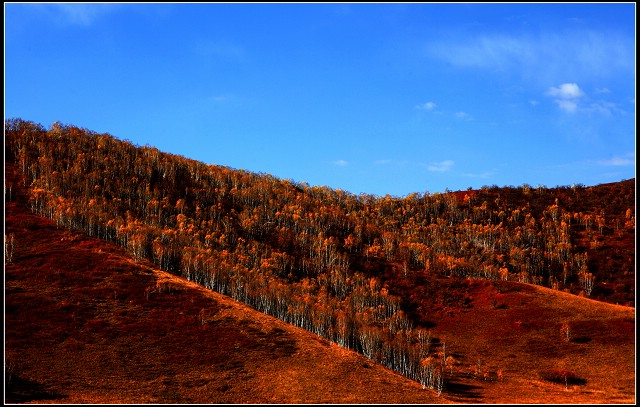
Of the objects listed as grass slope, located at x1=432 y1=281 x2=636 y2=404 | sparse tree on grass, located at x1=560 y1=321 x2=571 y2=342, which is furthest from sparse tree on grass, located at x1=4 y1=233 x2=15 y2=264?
sparse tree on grass, located at x1=560 y1=321 x2=571 y2=342

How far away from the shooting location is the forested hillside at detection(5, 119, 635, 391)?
90812 millimetres

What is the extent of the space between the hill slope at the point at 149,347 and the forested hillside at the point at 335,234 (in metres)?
8.30

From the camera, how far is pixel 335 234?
145 meters

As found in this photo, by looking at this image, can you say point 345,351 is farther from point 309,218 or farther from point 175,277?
point 309,218

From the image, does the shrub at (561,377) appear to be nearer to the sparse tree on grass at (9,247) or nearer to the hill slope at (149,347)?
the hill slope at (149,347)

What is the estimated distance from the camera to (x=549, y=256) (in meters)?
131

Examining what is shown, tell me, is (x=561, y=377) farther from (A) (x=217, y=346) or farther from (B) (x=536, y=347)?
(A) (x=217, y=346)

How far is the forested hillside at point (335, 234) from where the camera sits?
9081 centimetres

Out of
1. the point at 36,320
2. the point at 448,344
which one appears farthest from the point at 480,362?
the point at 36,320

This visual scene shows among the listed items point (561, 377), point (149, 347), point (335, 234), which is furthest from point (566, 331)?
point (335, 234)

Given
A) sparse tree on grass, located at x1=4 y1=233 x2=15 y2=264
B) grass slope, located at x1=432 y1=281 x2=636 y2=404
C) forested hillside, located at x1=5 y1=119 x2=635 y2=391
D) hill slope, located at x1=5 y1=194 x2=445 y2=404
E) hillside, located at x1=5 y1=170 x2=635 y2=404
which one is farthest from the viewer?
forested hillside, located at x1=5 y1=119 x2=635 y2=391

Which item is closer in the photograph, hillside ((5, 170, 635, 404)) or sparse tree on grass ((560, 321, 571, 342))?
hillside ((5, 170, 635, 404))

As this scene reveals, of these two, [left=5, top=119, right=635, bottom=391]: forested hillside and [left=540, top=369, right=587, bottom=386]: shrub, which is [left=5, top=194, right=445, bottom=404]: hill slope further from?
[left=540, top=369, right=587, bottom=386]: shrub

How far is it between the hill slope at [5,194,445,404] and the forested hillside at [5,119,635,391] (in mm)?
8304
